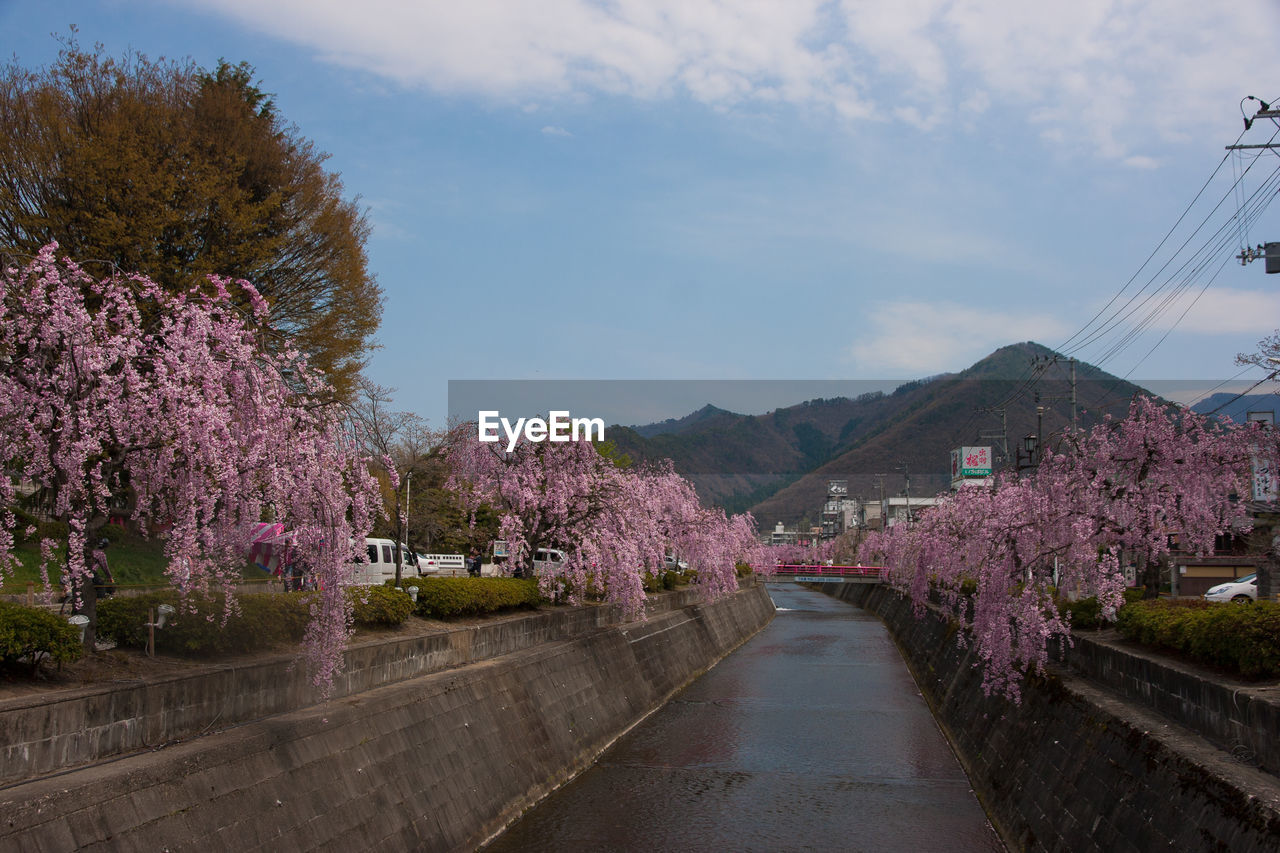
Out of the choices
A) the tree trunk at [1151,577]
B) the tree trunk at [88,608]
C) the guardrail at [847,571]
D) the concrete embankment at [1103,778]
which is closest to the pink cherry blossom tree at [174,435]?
the tree trunk at [88,608]

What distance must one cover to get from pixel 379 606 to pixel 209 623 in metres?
5.59

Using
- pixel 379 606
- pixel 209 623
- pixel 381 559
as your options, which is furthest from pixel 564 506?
pixel 209 623

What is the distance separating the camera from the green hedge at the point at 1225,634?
44.9 feet

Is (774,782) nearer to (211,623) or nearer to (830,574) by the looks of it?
(211,623)

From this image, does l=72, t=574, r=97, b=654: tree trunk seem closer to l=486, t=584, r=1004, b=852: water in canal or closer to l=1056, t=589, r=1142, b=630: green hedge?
l=486, t=584, r=1004, b=852: water in canal

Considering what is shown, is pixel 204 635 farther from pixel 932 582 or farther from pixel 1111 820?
pixel 932 582

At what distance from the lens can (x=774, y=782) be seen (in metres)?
25.6

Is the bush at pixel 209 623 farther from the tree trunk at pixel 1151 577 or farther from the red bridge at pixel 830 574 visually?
the red bridge at pixel 830 574

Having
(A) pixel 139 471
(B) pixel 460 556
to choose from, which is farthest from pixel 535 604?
(A) pixel 139 471

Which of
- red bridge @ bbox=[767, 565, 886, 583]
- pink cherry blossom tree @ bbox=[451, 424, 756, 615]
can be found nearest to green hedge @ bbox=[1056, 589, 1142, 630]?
pink cherry blossom tree @ bbox=[451, 424, 756, 615]

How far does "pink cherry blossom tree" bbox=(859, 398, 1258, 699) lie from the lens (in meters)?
20.7

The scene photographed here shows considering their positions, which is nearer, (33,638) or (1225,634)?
(33,638)

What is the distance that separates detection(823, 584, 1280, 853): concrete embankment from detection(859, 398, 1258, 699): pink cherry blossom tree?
125cm

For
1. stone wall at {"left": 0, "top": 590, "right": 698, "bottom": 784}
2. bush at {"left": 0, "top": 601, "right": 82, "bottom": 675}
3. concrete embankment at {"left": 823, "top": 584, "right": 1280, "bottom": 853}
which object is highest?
bush at {"left": 0, "top": 601, "right": 82, "bottom": 675}
